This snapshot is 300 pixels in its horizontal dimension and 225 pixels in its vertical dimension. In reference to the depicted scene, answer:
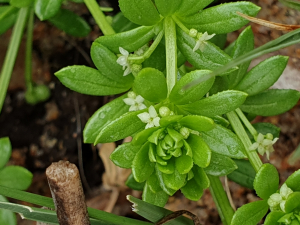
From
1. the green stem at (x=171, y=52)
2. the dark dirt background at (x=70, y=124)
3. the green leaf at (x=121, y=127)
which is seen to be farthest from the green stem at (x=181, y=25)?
the dark dirt background at (x=70, y=124)

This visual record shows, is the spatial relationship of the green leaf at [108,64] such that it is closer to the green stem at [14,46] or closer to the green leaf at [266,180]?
the green leaf at [266,180]

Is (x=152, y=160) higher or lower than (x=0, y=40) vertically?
lower

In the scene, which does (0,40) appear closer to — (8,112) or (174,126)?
(8,112)

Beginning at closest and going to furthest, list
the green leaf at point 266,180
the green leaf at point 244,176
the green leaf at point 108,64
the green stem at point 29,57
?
the green leaf at point 266,180 → the green leaf at point 108,64 → the green leaf at point 244,176 → the green stem at point 29,57

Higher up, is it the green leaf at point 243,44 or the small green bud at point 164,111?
the green leaf at point 243,44

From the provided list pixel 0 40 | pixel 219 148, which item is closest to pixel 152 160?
pixel 219 148

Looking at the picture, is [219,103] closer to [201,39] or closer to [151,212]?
[201,39]

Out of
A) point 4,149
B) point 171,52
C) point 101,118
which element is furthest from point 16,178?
point 171,52
